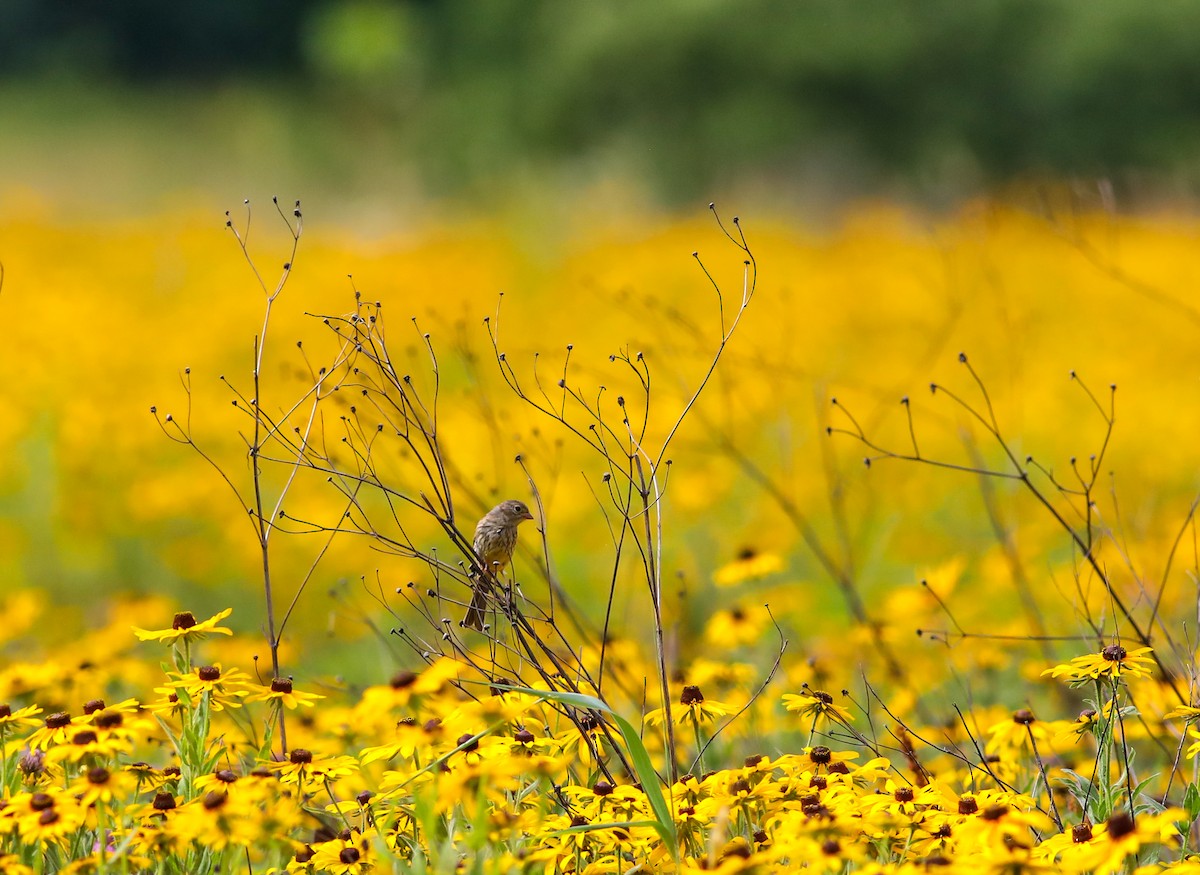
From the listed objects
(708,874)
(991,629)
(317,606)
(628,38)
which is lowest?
(708,874)

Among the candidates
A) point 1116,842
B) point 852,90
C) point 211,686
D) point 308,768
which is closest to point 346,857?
point 308,768

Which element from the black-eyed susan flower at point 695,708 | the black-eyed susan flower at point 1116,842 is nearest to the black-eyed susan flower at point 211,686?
the black-eyed susan flower at point 695,708

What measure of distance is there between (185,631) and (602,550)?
343 centimetres

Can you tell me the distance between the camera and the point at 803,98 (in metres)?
12.9

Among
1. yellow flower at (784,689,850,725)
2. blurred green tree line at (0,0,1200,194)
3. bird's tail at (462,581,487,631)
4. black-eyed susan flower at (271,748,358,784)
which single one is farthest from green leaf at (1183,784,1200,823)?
blurred green tree line at (0,0,1200,194)

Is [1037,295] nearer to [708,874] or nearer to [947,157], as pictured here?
[947,157]

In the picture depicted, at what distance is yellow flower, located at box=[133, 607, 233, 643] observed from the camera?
207 cm

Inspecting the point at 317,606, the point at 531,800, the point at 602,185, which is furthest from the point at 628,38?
the point at 531,800

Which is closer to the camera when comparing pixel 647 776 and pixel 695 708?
pixel 647 776

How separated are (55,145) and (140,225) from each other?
5345 millimetres

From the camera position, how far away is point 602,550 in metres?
5.46

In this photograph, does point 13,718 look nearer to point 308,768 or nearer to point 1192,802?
point 308,768

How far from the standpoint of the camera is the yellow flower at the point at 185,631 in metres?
2.07

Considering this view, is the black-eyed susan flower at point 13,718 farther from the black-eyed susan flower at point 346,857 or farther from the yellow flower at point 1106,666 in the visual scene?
the yellow flower at point 1106,666
